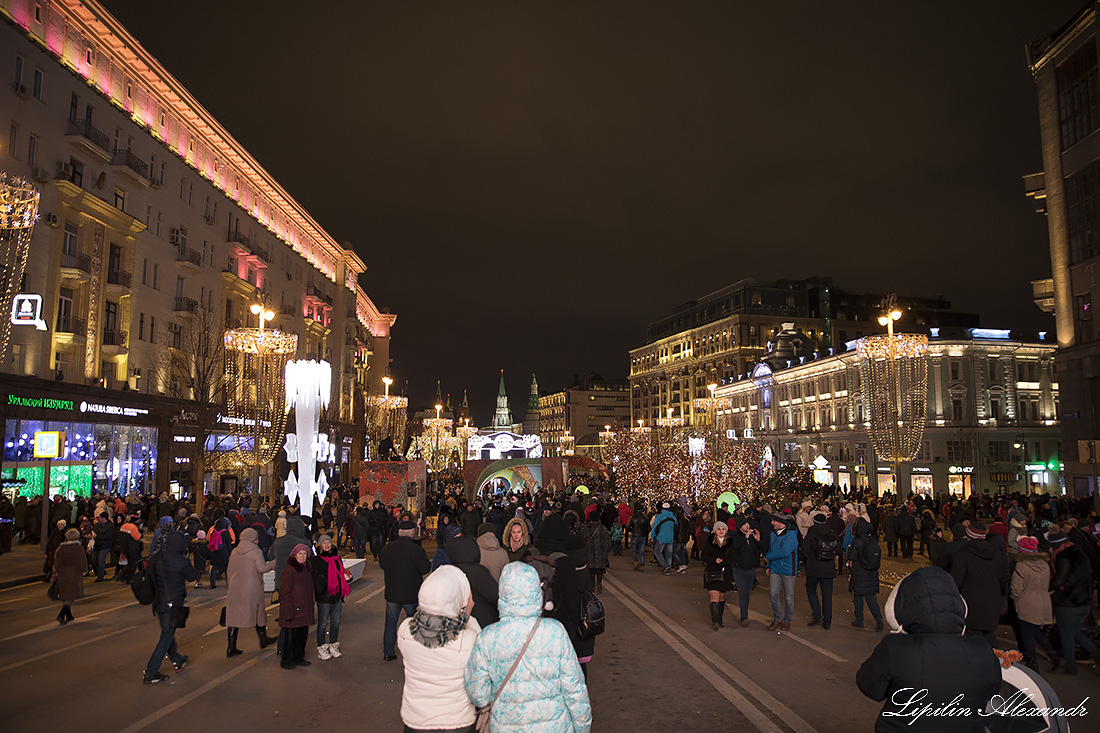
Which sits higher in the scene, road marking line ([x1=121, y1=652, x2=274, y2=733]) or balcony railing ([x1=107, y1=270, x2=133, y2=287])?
balcony railing ([x1=107, y1=270, x2=133, y2=287])

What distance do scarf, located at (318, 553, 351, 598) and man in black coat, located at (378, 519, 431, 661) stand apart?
2.23ft

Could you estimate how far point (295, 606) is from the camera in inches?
340

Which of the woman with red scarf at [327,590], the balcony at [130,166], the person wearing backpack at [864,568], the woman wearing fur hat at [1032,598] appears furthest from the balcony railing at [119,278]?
the woman wearing fur hat at [1032,598]

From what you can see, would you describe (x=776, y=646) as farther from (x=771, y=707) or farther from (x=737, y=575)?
(x=771, y=707)

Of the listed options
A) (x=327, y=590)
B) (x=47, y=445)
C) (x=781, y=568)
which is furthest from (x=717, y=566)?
(x=47, y=445)

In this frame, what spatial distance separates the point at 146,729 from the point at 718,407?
87.0 m

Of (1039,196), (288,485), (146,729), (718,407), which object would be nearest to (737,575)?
(146,729)

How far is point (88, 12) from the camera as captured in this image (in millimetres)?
29094

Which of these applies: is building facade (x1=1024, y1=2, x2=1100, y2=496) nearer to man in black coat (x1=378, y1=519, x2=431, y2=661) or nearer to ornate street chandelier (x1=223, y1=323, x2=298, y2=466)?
man in black coat (x1=378, y1=519, x2=431, y2=661)

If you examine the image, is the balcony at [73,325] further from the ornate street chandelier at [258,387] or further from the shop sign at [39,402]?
the ornate street chandelier at [258,387]

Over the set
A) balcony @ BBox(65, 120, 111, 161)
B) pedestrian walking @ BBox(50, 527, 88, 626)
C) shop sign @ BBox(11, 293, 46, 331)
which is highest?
balcony @ BBox(65, 120, 111, 161)

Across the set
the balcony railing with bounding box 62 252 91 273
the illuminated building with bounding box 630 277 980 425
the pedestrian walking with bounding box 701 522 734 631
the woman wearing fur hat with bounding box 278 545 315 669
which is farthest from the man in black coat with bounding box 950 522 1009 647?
the illuminated building with bounding box 630 277 980 425

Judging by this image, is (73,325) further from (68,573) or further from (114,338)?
(68,573)

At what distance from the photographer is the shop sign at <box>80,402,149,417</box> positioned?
28.5 metres
